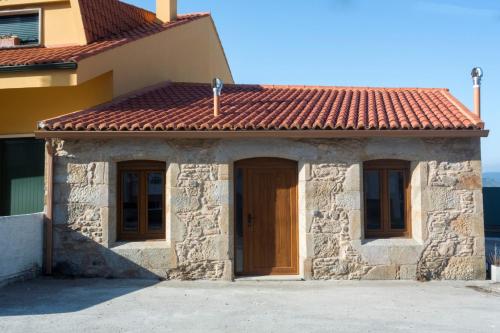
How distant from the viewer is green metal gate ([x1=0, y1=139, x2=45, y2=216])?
32.6 ft

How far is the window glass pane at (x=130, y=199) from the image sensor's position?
29.1 ft

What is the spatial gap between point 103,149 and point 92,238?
161cm

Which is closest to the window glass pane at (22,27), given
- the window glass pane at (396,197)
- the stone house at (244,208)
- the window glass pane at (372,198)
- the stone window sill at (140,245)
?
the stone house at (244,208)

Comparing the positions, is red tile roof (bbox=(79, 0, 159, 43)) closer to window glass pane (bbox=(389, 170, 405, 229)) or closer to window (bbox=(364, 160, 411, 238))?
window (bbox=(364, 160, 411, 238))

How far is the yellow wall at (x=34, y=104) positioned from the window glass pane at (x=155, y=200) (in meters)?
2.63

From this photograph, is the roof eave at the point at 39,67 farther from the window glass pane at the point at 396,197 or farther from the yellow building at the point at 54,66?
the window glass pane at the point at 396,197

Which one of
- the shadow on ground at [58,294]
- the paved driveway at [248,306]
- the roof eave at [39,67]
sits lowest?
the paved driveway at [248,306]

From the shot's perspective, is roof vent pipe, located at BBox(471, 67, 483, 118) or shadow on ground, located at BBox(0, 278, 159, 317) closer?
shadow on ground, located at BBox(0, 278, 159, 317)

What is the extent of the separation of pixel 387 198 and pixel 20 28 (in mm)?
9186

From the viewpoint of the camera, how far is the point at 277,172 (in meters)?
8.85

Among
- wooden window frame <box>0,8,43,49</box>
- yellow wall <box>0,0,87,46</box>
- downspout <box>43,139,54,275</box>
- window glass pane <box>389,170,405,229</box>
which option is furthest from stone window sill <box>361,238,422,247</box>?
wooden window frame <box>0,8,43,49</box>

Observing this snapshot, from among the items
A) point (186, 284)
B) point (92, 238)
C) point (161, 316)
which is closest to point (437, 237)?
point (186, 284)

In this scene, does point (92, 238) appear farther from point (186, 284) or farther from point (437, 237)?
point (437, 237)

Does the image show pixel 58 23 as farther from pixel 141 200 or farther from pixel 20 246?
pixel 20 246
